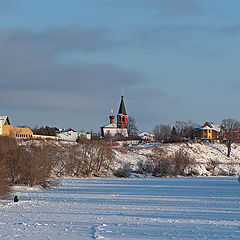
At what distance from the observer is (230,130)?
108250mm

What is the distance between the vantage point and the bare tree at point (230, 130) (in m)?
100

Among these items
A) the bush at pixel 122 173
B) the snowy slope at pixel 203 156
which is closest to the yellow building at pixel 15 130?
the snowy slope at pixel 203 156

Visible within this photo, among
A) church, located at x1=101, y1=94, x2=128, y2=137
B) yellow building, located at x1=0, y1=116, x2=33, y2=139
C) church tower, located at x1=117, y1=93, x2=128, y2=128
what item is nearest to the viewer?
yellow building, located at x1=0, y1=116, x2=33, y2=139

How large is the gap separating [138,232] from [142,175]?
51484mm

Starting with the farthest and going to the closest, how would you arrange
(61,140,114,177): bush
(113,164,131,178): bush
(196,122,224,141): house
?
(196,122,224,141): house
(113,164,131,178): bush
(61,140,114,177): bush

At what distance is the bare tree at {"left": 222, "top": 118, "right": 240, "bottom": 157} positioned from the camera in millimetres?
100350

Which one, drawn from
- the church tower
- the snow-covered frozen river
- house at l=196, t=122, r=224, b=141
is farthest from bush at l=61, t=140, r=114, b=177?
the church tower

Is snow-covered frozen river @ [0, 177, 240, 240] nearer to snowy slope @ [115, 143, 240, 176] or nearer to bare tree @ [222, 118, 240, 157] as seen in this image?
snowy slope @ [115, 143, 240, 176]

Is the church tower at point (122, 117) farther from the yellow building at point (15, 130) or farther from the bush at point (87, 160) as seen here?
the bush at point (87, 160)

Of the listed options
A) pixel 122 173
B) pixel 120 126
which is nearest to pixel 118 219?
pixel 122 173

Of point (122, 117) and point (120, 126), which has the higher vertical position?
point (122, 117)

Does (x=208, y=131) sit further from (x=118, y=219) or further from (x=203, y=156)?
(x=118, y=219)

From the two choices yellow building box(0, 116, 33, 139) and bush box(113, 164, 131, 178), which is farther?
yellow building box(0, 116, 33, 139)

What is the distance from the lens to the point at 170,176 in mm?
67000
